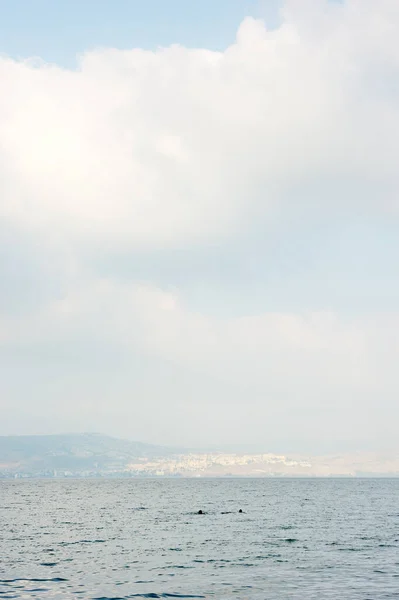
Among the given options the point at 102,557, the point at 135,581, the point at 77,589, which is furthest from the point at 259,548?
the point at 77,589

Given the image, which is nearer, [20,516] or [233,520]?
[233,520]

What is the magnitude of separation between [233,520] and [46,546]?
42.1 m

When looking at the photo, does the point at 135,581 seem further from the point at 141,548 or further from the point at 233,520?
the point at 233,520

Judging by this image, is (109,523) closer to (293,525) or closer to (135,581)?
(293,525)

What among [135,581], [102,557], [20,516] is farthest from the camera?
[20,516]

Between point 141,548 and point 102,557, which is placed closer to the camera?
point 102,557

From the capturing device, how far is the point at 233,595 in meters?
43.1

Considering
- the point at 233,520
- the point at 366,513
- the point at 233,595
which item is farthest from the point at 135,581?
the point at 366,513

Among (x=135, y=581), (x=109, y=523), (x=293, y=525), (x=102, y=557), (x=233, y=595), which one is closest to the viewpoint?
(x=233, y=595)

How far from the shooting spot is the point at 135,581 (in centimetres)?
4884

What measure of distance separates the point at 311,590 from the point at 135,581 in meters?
14.0

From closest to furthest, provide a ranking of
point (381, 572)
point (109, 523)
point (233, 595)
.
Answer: point (233, 595) < point (381, 572) < point (109, 523)

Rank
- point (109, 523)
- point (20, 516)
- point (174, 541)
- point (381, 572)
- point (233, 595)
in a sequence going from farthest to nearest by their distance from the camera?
point (20, 516)
point (109, 523)
point (174, 541)
point (381, 572)
point (233, 595)

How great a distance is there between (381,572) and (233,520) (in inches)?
2167
